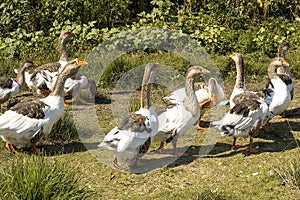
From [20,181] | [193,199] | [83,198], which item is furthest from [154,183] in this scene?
[20,181]

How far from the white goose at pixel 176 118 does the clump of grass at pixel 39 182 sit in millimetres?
1785

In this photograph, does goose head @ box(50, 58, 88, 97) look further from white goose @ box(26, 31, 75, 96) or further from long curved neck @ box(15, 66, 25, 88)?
long curved neck @ box(15, 66, 25, 88)

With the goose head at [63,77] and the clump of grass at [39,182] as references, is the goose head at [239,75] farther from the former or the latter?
the clump of grass at [39,182]

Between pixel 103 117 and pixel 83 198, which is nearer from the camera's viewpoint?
pixel 83 198

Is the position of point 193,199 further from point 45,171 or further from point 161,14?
point 161,14

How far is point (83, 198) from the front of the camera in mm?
5469

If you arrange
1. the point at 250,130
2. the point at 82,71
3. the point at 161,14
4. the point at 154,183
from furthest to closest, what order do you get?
the point at 161,14 → the point at 82,71 → the point at 250,130 → the point at 154,183

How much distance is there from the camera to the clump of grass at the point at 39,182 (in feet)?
17.4

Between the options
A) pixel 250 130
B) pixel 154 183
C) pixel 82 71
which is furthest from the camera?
pixel 82 71

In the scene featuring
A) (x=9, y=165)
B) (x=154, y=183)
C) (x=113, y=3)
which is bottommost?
(x=154, y=183)

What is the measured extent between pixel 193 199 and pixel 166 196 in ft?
1.39

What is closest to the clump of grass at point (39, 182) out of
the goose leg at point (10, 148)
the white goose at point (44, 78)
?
the goose leg at point (10, 148)

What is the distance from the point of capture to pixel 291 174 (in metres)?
6.29

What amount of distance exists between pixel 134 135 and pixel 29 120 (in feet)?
4.67
